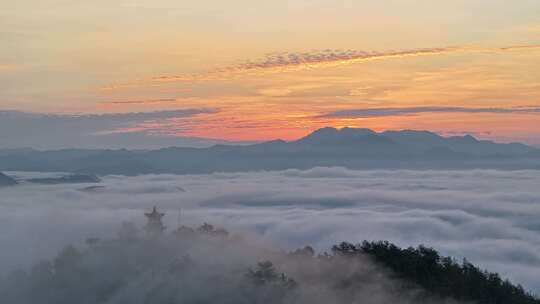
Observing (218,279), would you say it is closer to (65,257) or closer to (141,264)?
(141,264)

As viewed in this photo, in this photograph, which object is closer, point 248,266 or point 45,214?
point 248,266

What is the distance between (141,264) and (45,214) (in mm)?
145334

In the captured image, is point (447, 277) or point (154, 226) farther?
point (154, 226)

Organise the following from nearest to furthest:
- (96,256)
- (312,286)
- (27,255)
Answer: (312,286), (96,256), (27,255)

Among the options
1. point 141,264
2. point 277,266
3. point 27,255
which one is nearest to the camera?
point 277,266

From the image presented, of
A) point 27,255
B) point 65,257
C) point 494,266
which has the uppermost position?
point 65,257

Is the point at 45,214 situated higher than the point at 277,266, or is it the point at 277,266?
the point at 277,266

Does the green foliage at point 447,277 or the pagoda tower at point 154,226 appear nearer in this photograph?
the green foliage at point 447,277

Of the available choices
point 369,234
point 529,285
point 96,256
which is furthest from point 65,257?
point 369,234

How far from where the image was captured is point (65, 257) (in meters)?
65.5

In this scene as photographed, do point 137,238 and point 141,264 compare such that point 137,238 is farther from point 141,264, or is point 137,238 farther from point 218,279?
point 218,279

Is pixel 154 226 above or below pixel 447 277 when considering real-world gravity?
below

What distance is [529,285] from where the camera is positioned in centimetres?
13025

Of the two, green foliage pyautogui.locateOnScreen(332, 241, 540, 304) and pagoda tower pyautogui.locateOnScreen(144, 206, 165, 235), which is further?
pagoda tower pyautogui.locateOnScreen(144, 206, 165, 235)
